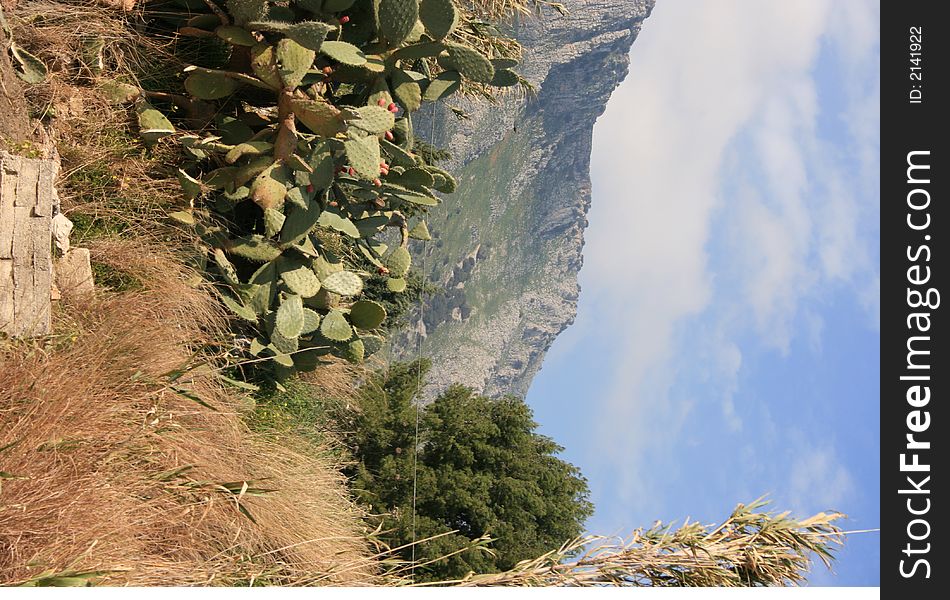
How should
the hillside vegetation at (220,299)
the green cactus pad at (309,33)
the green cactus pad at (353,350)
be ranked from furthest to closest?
the green cactus pad at (353,350)
the green cactus pad at (309,33)
the hillside vegetation at (220,299)

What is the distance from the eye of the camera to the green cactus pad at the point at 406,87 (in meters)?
4.11

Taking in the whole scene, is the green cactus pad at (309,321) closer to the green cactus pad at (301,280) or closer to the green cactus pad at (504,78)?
the green cactus pad at (301,280)

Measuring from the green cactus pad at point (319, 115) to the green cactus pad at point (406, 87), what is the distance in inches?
19.4

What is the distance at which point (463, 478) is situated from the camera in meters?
6.04

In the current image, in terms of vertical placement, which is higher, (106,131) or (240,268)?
(106,131)

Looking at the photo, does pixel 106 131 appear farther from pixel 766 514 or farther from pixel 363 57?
pixel 766 514

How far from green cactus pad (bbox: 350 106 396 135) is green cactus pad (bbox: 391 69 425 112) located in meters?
0.27

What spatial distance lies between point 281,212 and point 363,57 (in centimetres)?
79

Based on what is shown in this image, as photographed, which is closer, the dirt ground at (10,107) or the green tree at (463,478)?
the dirt ground at (10,107)

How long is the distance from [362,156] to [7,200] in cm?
139

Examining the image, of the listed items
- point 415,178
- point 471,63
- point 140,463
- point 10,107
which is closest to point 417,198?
point 415,178

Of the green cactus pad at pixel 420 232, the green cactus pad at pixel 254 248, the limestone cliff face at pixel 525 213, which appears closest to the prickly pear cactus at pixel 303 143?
the green cactus pad at pixel 254 248
